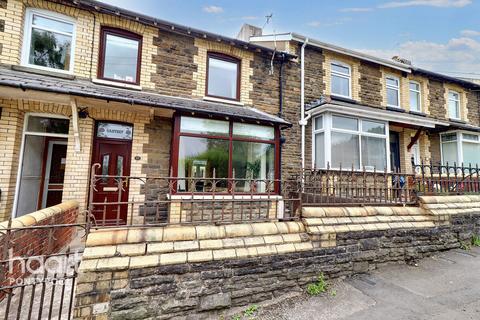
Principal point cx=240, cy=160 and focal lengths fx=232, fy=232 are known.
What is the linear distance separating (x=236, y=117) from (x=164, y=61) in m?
2.91

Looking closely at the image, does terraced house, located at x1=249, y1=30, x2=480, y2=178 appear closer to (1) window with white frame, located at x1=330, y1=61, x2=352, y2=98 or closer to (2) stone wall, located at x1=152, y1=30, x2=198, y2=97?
(1) window with white frame, located at x1=330, y1=61, x2=352, y2=98

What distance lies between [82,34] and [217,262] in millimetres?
6840

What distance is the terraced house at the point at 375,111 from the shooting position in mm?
8227

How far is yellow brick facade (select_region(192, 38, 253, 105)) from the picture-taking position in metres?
7.28

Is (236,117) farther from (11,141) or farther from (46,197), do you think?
(46,197)

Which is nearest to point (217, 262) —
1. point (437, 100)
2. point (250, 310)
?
point (250, 310)

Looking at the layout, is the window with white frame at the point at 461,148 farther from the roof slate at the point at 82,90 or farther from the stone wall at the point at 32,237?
the stone wall at the point at 32,237

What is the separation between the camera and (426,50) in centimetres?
2423

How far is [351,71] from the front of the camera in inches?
383

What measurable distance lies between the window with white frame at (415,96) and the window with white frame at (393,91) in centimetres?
95

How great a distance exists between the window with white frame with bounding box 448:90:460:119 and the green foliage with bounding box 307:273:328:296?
43.8 ft

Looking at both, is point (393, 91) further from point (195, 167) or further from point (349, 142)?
point (195, 167)

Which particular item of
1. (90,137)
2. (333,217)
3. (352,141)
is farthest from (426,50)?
(90,137)

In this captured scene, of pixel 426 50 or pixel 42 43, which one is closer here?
pixel 42 43
